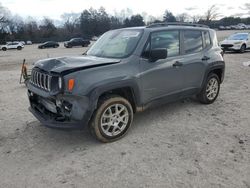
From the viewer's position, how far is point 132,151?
3.67 meters

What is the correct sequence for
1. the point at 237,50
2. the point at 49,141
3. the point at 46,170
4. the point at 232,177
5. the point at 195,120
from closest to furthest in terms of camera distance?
the point at 232,177
the point at 46,170
the point at 49,141
the point at 195,120
the point at 237,50

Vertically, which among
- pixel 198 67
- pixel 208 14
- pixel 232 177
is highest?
pixel 208 14

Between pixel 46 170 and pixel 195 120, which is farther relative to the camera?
pixel 195 120

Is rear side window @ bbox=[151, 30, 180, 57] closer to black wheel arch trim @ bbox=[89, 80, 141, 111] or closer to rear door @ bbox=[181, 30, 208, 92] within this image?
rear door @ bbox=[181, 30, 208, 92]

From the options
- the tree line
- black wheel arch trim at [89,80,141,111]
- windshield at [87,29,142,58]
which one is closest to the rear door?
windshield at [87,29,142,58]

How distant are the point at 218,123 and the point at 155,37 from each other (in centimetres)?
201

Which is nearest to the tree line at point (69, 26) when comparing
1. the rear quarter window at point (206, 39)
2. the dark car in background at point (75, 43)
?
the dark car in background at point (75, 43)

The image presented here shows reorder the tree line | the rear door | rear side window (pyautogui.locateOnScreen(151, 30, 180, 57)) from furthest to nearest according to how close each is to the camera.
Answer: the tree line, the rear door, rear side window (pyautogui.locateOnScreen(151, 30, 180, 57))

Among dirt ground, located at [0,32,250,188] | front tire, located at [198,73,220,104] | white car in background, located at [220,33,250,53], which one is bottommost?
dirt ground, located at [0,32,250,188]

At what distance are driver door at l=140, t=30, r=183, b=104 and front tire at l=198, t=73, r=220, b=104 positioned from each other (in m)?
0.97

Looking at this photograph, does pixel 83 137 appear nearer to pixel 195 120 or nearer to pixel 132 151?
pixel 132 151

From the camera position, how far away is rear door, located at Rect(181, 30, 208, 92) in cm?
488

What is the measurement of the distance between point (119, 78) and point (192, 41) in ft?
7.16

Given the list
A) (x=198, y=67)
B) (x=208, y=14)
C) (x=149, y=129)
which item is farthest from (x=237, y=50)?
(x=208, y=14)
